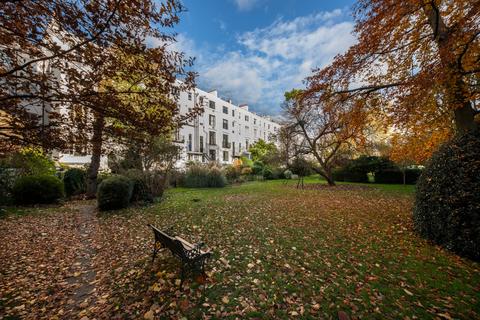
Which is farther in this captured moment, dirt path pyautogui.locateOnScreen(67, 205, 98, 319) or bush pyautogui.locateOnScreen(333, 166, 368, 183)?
bush pyautogui.locateOnScreen(333, 166, 368, 183)

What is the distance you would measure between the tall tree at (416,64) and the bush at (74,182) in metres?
13.9

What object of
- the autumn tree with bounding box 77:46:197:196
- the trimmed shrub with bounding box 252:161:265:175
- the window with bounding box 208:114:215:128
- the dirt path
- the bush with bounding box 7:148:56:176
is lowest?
the dirt path

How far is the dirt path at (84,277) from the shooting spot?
2.88 metres

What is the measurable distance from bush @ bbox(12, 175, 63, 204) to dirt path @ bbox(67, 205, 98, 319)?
483 centimetres

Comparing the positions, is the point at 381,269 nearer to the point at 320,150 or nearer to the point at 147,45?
the point at 147,45

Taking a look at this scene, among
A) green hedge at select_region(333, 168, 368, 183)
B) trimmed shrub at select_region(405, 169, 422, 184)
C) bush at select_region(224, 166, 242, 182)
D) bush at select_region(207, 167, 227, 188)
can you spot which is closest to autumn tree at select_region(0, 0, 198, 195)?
bush at select_region(207, 167, 227, 188)

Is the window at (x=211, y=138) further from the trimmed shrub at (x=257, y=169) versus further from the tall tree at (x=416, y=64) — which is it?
the tall tree at (x=416, y=64)

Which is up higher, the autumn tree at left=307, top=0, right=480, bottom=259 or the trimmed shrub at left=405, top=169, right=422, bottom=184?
the autumn tree at left=307, top=0, right=480, bottom=259

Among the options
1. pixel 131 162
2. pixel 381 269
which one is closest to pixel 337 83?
pixel 381 269

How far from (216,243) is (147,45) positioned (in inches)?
176

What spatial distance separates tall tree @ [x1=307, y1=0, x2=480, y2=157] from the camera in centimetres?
518

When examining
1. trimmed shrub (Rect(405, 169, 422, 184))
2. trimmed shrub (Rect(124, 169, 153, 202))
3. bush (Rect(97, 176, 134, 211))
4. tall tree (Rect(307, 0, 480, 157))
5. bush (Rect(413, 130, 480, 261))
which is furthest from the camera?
trimmed shrub (Rect(405, 169, 422, 184))

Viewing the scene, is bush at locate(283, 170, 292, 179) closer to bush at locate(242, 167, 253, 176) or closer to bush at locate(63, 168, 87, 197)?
bush at locate(242, 167, 253, 176)

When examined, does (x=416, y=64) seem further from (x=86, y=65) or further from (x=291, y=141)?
(x=291, y=141)
